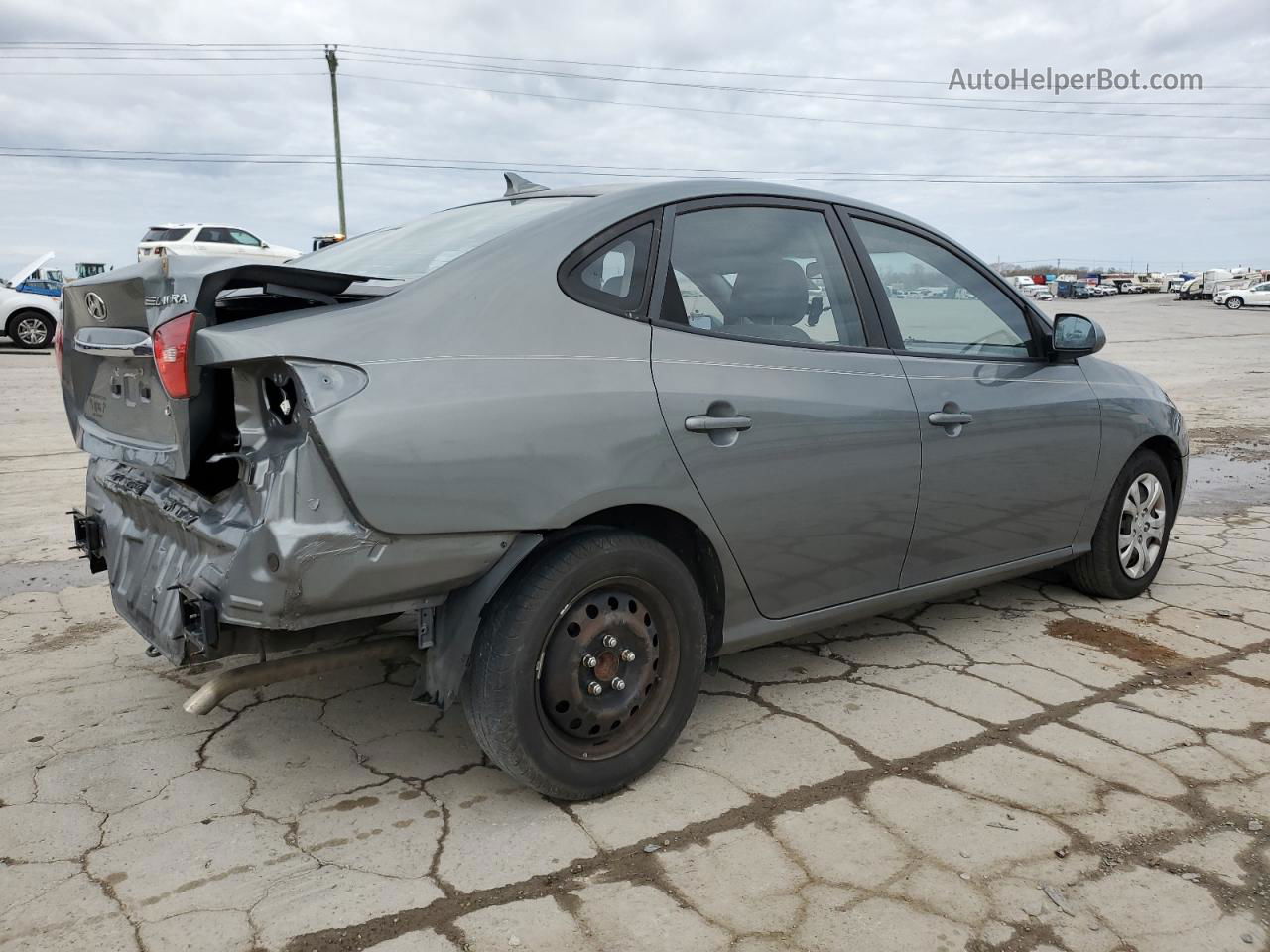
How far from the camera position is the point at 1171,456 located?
4.60 m

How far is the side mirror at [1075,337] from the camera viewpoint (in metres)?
3.89

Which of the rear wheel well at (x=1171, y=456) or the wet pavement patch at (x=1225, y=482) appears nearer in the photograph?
the rear wheel well at (x=1171, y=456)

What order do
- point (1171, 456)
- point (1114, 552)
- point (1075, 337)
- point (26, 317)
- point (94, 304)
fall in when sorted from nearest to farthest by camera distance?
point (94, 304), point (1075, 337), point (1114, 552), point (1171, 456), point (26, 317)

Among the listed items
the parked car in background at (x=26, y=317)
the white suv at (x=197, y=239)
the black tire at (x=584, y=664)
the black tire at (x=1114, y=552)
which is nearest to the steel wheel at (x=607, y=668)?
the black tire at (x=584, y=664)

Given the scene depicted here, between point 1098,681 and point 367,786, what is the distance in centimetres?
247

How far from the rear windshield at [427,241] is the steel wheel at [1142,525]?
2.85 m

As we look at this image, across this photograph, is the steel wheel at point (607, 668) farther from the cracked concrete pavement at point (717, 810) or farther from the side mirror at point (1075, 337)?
the side mirror at point (1075, 337)

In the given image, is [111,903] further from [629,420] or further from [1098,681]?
[1098,681]

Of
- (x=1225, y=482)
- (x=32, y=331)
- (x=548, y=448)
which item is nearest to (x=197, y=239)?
(x=32, y=331)

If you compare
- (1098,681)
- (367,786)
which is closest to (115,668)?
(367,786)

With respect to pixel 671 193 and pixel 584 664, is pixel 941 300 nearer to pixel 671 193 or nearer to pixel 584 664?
pixel 671 193

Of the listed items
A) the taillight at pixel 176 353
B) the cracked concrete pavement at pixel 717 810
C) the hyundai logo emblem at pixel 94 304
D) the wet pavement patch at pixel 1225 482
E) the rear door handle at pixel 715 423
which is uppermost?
the hyundai logo emblem at pixel 94 304

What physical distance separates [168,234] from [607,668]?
25.6 m

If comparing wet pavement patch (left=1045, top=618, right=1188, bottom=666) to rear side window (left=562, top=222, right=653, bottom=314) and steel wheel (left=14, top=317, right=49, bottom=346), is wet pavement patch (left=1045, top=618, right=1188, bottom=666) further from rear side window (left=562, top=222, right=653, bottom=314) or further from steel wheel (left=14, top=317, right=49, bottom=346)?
steel wheel (left=14, top=317, right=49, bottom=346)
